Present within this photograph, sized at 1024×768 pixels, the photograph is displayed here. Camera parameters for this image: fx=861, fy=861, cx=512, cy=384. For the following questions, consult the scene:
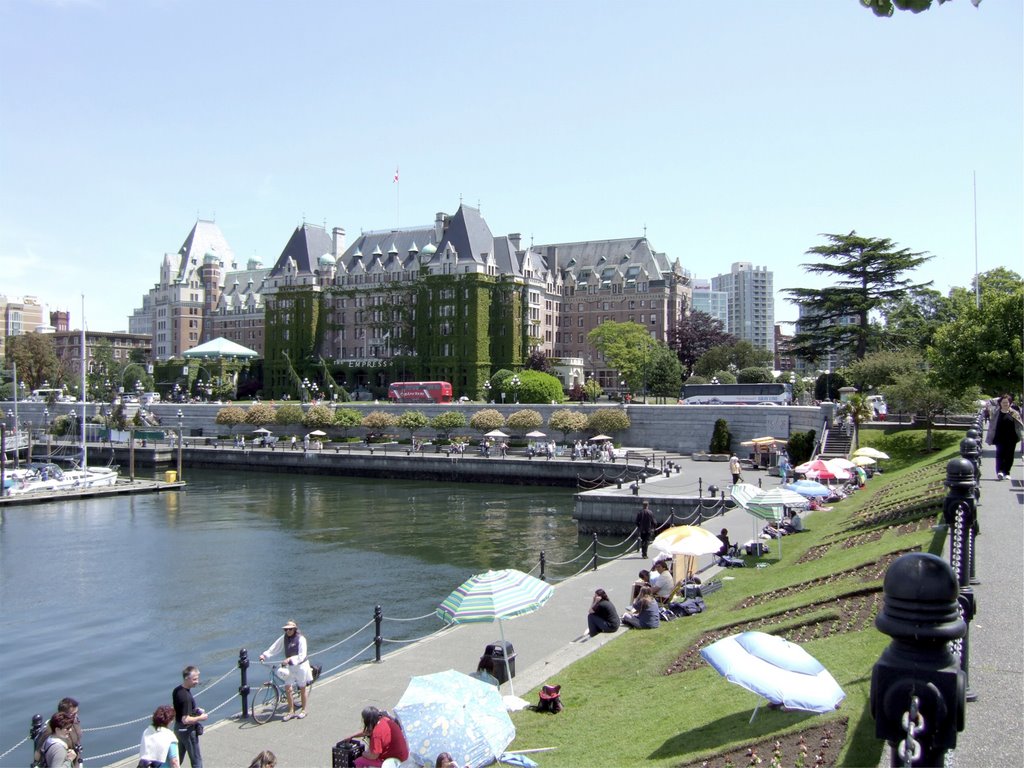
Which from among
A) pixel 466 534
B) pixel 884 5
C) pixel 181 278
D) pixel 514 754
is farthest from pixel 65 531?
pixel 181 278

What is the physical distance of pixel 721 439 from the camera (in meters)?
67.4

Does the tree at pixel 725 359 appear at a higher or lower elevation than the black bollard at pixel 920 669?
higher

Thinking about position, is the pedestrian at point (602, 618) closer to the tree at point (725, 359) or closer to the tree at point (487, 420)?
the tree at point (487, 420)

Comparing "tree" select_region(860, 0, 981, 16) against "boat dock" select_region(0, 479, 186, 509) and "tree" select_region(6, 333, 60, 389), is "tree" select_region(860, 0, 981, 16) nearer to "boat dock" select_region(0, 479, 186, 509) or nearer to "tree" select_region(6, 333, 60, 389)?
"boat dock" select_region(0, 479, 186, 509)

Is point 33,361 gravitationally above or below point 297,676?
above

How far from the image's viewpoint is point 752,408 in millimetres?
67500

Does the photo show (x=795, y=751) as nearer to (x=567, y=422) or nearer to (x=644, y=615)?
(x=644, y=615)

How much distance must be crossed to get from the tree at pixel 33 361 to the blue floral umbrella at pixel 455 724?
156191 mm

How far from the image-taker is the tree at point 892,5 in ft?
17.8

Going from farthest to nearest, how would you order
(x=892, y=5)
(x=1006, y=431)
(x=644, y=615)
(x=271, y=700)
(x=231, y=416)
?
(x=231, y=416) < (x=644, y=615) < (x=1006, y=431) < (x=271, y=700) < (x=892, y=5)

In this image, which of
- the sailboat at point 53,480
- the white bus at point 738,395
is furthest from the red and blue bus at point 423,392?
the sailboat at point 53,480

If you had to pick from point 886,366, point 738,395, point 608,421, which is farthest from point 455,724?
point 738,395

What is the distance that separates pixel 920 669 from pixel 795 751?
18.2 ft

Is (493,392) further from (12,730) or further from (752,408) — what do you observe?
(12,730)
